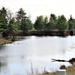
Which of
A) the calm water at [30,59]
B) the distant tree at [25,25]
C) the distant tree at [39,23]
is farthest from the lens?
the distant tree at [39,23]

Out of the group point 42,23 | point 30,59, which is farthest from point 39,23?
point 30,59

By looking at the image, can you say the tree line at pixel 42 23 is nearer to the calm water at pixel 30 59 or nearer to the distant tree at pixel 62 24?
the distant tree at pixel 62 24

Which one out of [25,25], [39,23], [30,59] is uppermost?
[39,23]

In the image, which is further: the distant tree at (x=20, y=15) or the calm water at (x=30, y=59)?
the distant tree at (x=20, y=15)

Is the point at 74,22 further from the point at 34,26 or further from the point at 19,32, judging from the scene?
the point at 19,32

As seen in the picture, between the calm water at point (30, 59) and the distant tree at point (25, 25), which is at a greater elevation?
the distant tree at point (25, 25)

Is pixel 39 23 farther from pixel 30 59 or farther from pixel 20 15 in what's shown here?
pixel 30 59

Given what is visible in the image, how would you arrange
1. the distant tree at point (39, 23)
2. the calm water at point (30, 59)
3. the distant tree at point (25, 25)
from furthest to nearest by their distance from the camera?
the distant tree at point (39, 23) → the distant tree at point (25, 25) → the calm water at point (30, 59)

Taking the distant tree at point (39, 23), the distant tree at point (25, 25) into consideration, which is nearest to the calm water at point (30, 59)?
the distant tree at point (25, 25)

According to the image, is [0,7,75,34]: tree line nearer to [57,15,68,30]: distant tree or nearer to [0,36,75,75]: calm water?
[57,15,68,30]: distant tree

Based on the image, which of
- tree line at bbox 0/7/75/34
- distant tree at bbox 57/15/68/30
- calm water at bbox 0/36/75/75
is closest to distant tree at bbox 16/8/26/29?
tree line at bbox 0/7/75/34

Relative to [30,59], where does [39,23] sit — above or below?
above

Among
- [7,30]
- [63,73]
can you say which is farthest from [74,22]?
[63,73]

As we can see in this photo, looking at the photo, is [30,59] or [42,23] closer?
[30,59]
